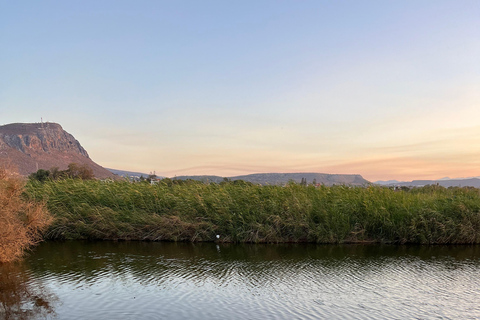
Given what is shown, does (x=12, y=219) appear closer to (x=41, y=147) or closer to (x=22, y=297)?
(x=22, y=297)

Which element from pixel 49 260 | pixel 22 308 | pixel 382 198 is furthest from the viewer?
pixel 382 198

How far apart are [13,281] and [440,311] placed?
9948 millimetres

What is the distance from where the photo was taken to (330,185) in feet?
58.8

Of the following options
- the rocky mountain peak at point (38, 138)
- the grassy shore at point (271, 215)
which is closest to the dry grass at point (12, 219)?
the grassy shore at point (271, 215)

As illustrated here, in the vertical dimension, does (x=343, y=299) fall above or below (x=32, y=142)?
below

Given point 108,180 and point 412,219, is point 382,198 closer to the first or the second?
point 412,219

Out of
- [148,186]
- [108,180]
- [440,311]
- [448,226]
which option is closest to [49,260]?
[148,186]

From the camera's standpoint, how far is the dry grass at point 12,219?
33.2 ft

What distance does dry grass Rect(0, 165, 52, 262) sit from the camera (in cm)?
1012

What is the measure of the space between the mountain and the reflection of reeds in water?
119 meters

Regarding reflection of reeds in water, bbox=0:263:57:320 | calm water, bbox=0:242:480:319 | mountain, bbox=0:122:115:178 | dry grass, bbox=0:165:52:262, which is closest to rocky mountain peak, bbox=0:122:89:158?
mountain, bbox=0:122:115:178

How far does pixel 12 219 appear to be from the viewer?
34.5ft

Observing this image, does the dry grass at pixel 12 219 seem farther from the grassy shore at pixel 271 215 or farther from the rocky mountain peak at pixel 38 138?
the rocky mountain peak at pixel 38 138

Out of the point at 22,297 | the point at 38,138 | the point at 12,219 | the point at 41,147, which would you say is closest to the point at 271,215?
the point at 12,219
